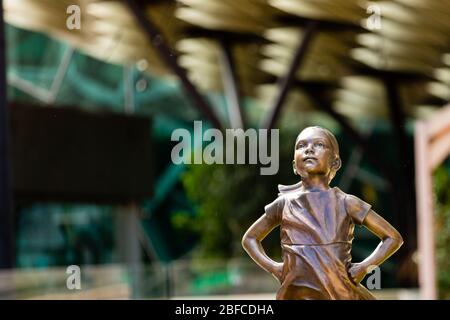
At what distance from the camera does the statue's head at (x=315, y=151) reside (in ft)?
18.7

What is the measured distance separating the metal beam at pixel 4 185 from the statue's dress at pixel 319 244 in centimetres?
1177

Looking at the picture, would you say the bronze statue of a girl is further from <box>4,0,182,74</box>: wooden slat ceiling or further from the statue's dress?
<box>4,0,182,74</box>: wooden slat ceiling

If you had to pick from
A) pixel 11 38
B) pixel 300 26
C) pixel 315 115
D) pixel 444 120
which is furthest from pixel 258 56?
pixel 444 120

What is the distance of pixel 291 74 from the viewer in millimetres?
25359

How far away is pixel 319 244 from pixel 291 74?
19845mm

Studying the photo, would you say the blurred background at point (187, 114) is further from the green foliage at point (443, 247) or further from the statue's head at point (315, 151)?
the statue's head at point (315, 151)

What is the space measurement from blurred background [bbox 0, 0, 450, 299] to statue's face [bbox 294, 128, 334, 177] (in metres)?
10.7

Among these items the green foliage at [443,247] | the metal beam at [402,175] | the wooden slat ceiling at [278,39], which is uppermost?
the wooden slat ceiling at [278,39]

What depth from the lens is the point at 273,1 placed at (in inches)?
899

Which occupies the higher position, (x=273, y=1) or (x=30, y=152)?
(x=273, y=1)

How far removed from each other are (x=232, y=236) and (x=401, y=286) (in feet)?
28.5


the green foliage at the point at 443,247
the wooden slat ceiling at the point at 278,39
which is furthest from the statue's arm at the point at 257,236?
the green foliage at the point at 443,247

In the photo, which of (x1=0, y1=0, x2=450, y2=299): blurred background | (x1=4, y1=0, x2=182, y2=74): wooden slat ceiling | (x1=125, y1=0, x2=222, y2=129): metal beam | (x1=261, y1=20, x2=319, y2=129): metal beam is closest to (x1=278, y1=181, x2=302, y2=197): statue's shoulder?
(x1=0, y1=0, x2=450, y2=299): blurred background

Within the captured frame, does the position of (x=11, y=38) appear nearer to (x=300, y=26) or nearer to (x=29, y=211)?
(x=29, y=211)
